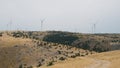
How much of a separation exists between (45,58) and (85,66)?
5156 cm

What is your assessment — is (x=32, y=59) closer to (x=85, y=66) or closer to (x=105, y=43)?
(x=85, y=66)

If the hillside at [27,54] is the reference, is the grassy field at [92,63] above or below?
above

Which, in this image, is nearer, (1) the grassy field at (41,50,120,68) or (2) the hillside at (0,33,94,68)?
(1) the grassy field at (41,50,120,68)

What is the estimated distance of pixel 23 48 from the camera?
12938 cm

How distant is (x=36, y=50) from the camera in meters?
127

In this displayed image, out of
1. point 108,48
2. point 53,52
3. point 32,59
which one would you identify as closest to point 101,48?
point 108,48

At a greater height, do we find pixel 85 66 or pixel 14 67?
pixel 85 66

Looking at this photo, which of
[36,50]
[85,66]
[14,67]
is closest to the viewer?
[85,66]

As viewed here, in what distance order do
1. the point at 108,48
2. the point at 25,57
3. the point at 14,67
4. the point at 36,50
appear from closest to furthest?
the point at 14,67
the point at 25,57
the point at 36,50
the point at 108,48

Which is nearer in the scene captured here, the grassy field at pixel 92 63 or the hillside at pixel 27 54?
the grassy field at pixel 92 63

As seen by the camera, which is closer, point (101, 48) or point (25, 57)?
point (25, 57)

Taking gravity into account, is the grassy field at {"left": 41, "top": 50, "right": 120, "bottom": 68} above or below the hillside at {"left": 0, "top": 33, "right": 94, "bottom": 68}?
above

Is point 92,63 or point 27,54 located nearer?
point 92,63

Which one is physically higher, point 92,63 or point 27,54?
point 92,63
